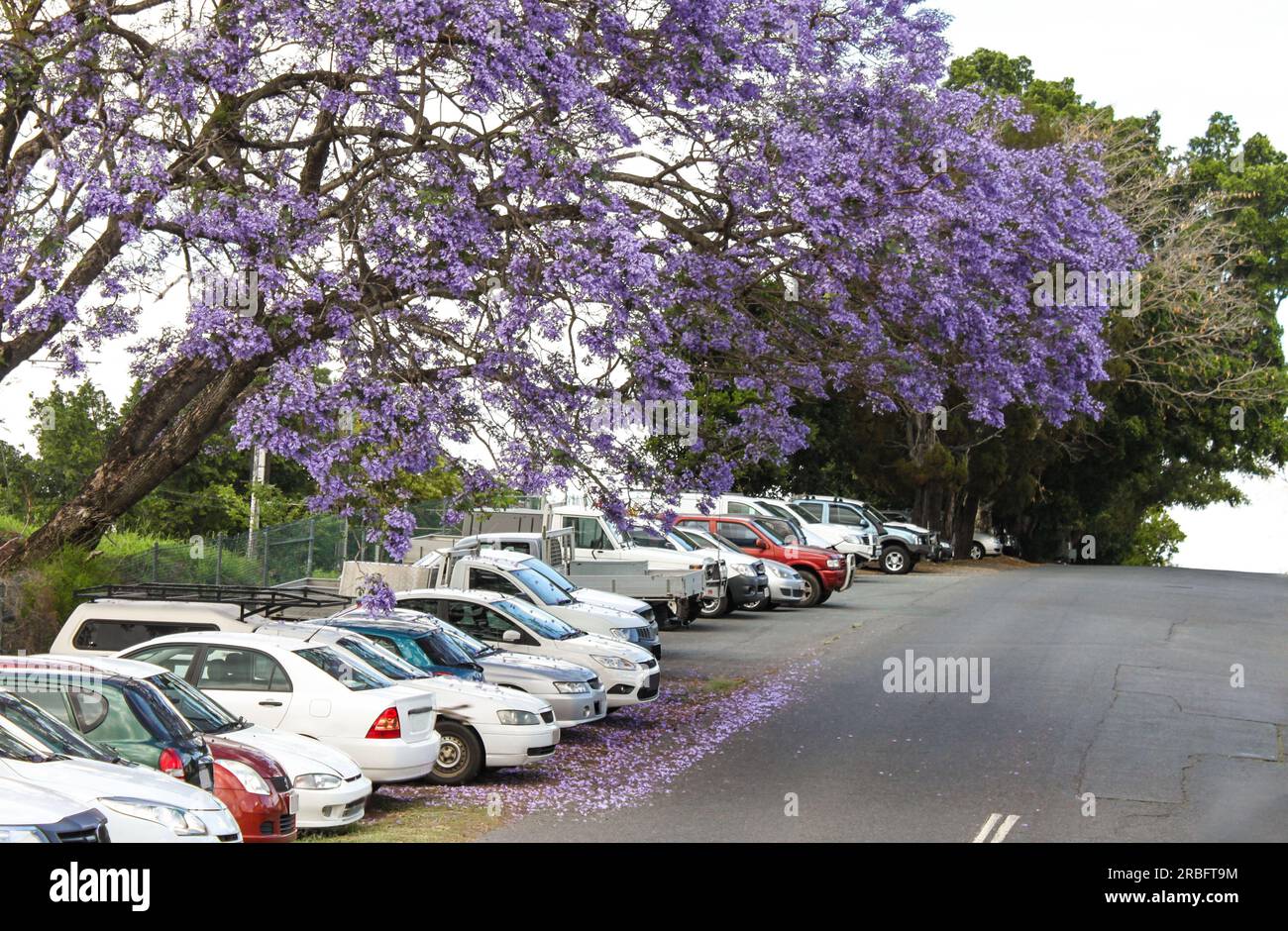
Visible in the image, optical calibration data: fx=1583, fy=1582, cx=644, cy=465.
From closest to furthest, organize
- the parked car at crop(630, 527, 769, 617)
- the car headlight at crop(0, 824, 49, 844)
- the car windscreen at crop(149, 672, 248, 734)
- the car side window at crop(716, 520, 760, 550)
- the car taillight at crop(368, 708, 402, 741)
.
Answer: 1. the car headlight at crop(0, 824, 49, 844)
2. the car windscreen at crop(149, 672, 248, 734)
3. the car taillight at crop(368, 708, 402, 741)
4. the parked car at crop(630, 527, 769, 617)
5. the car side window at crop(716, 520, 760, 550)

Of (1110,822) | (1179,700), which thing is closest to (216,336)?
(1110,822)

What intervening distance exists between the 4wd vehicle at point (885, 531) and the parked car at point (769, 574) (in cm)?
893

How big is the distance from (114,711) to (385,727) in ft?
9.36

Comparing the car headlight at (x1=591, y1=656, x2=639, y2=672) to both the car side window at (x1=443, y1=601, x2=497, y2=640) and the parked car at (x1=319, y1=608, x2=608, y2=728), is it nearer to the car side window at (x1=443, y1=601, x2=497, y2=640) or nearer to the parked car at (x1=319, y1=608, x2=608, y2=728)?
the parked car at (x1=319, y1=608, x2=608, y2=728)

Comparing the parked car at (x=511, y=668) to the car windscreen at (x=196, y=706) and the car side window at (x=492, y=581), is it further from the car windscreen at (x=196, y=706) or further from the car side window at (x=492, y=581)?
the car side window at (x=492, y=581)

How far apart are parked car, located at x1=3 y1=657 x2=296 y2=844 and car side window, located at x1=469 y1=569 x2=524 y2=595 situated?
1020 cm

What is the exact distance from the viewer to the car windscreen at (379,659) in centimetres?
1512

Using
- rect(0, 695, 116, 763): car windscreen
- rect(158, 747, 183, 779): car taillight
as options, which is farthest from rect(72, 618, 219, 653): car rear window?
rect(0, 695, 116, 763): car windscreen

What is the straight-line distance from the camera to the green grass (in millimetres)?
12211

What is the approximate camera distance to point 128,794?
920 centimetres

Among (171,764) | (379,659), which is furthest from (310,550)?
(171,764)

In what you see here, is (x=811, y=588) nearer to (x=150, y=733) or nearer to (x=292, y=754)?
(x=292, y=754)

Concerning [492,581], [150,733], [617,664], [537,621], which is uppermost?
[492,581]

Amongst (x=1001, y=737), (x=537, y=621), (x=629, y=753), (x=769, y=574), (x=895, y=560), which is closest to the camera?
(x=629, y=753)
